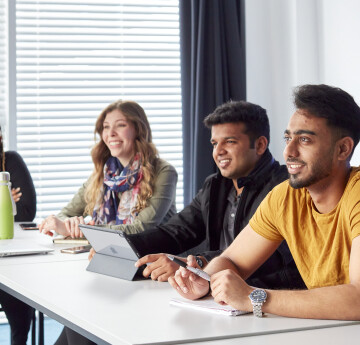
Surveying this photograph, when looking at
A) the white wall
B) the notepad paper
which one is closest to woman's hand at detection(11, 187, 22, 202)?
the white wall

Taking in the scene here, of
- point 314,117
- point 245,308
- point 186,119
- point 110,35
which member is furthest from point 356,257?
point 110,35

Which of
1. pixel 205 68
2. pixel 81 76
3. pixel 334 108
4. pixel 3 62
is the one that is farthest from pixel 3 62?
pixel 334 108

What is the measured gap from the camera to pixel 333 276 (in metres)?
1.76

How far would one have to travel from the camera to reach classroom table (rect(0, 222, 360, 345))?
4.59 feet

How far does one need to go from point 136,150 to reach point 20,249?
107cm

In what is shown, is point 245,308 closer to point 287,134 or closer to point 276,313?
point 276,313

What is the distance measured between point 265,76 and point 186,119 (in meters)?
0.66

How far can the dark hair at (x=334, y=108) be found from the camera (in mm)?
1821

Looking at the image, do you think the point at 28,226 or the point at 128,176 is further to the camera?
the point at 28,226

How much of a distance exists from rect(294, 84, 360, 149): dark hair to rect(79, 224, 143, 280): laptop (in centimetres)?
70

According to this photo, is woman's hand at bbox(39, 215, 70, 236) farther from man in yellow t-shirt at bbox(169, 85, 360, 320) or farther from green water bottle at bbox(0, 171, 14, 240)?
man in yellow t-shirt at bbox(169, 85, 360, 320)

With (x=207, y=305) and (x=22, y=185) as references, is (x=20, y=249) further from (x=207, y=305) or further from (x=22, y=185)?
(x=22, y=185)

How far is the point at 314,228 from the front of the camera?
1829 millimetres

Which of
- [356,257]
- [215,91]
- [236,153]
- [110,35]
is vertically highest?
[110,35]
